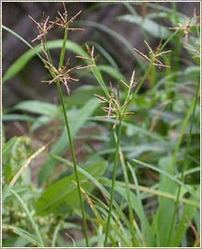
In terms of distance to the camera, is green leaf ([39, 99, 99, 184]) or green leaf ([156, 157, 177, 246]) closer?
green leaf ([156, 157, 177, 246])

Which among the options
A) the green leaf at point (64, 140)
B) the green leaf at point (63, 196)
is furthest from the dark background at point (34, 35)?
the green leaf at point (63, 196)

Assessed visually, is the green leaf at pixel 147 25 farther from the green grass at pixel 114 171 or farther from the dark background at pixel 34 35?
the dark background at pixel 34 35

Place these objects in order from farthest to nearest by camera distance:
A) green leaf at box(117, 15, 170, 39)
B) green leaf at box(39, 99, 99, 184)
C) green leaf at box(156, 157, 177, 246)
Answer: green leaf at box(117, 15, 170, 39)
green leaf at box(39, 99, 99, 184)
green leaf at box(156, 157, 177, 246)

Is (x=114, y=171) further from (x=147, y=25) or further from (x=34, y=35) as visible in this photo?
(x=34, y=35)

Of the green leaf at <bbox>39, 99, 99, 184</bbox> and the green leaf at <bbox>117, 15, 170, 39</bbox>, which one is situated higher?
the green leaf at <bbox>117, 15, 170, 39</bbox>

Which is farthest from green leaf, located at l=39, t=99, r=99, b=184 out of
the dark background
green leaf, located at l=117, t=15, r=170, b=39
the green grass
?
the dark background

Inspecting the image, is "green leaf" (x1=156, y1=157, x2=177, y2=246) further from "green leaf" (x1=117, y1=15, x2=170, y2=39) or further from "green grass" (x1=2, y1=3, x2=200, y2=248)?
"green leaf" (x1=117, y1=15, x2=170, y2=39)

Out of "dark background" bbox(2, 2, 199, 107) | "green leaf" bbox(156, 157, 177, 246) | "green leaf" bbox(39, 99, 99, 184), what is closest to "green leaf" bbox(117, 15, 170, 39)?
"green leaf" bbox(39, 99, 99, 184)

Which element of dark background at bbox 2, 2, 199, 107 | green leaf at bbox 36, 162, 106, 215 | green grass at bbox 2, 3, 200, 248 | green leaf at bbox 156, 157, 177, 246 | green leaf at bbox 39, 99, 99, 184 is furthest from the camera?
dark background at bbox 2, 2, 199, 107

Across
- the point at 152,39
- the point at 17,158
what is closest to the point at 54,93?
the point at 152,39

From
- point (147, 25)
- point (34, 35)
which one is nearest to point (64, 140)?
point (147, 25)
